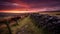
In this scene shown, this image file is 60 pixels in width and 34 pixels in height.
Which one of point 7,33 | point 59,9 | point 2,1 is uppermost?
point 2,1

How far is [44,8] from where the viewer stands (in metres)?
4.12

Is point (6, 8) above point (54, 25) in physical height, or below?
above

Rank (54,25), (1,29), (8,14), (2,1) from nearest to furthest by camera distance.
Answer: (54,25) < (2,1) < (1,29) < (8,14)

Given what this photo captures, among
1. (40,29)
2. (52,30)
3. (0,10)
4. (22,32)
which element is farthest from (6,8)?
(52,30)

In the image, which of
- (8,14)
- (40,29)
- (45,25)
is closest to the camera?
(45,25)

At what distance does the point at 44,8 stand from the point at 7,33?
4.48ft

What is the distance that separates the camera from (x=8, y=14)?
455 cm

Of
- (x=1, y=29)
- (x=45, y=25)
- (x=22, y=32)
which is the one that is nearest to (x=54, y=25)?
(x=45, y=25)

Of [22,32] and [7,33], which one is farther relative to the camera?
[7,33]

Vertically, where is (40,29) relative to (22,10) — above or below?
below

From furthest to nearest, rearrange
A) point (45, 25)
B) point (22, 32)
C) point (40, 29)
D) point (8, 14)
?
point (8, 14) → point (22, 32) → point (40, 29) → point (45, 25)

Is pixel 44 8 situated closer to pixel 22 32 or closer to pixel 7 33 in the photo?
pixel 22 32

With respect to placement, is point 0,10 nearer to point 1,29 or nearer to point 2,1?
point 2,1

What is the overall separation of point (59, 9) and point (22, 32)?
130 centimetres
